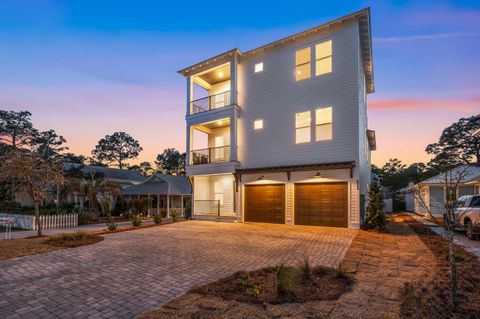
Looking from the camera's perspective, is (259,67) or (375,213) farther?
(259,67)

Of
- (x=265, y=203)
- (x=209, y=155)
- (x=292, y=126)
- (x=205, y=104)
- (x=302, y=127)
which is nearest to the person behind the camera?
(x=302, y=127)

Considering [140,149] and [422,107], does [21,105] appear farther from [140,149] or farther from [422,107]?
[422,107]

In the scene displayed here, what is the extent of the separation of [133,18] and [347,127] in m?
14.8

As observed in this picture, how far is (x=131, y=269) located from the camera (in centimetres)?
600

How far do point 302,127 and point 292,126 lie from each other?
24.7 inches

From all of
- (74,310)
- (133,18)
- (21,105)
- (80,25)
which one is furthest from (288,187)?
(21,105)

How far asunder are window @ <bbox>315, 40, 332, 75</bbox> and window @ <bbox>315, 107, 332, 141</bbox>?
2.41 metres

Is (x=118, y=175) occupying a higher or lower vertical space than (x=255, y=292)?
higher

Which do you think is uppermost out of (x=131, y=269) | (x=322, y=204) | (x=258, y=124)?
(x=258, y=124)

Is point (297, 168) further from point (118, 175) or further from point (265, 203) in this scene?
point (118, 175)

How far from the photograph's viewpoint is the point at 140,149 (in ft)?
214

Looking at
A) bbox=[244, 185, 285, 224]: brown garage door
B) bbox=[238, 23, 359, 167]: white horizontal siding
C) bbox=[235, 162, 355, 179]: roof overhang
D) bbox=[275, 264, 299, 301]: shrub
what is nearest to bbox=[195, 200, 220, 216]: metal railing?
bbox=[244, 185, 285, 224]: brown garage door

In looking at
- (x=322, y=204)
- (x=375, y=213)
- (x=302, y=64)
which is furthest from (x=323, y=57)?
(x=375, y=213)

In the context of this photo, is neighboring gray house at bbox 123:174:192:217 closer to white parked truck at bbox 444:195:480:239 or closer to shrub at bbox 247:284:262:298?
shrub at bbox 247:284:262:298
